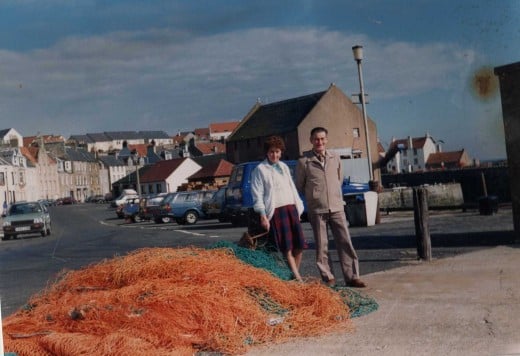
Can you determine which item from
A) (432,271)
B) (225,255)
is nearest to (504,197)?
(432,271)

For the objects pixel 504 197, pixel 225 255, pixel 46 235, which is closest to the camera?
pixel 225 255

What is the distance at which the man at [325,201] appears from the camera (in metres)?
7.80

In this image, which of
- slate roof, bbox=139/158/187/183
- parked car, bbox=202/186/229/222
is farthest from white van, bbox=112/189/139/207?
parked car, bbox=202/186/229/222

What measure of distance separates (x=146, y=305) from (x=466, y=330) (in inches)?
107

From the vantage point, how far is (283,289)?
257 inches

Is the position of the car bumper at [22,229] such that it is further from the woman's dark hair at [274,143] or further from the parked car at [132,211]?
the woman's dark hair at [274,143]

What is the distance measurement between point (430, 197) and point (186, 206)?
11.1m

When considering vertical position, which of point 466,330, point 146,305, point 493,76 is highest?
point 493,76

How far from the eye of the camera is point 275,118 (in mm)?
15062

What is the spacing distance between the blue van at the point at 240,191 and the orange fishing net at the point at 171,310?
549 inches

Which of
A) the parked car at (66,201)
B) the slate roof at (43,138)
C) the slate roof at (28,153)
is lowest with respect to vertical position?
the parked car at (66,201)

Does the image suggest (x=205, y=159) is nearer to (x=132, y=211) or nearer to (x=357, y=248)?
(x=132, y=211)

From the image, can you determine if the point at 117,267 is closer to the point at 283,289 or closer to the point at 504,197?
the point at 283,289

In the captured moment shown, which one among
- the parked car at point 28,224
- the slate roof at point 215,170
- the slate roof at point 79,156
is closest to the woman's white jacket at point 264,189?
the slate roof at point 79,156
